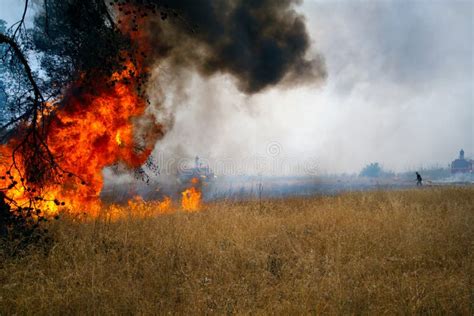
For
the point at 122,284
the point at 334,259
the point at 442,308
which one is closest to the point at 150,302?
the point at 122,284

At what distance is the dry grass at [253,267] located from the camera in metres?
3.80

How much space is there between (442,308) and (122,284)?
14.5 ft

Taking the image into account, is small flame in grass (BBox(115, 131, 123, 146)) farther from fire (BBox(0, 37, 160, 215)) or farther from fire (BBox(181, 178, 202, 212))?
fire (BBox(181, 178, 202, 212))

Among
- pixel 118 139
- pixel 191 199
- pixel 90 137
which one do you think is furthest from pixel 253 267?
Answer: pixel 191 199

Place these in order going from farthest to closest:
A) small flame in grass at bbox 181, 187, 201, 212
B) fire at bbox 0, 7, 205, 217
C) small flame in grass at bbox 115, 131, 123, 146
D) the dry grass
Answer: small flame in grass at bbox 181, 187, 201, 212 < small flame in grass at bbox 115, 131, 123, 146 < fire at bbox 0, 7, 205, 217 < the dry grass

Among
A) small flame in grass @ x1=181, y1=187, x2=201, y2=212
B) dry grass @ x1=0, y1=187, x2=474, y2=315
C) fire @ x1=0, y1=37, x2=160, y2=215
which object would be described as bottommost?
dry grass @ x1=0, y1=187, x2=474, y2=315

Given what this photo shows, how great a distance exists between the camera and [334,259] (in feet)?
18.2

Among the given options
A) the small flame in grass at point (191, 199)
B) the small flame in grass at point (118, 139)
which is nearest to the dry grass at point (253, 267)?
the small flame in grass at point (118, 139)

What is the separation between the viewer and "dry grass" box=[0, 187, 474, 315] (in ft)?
12.5

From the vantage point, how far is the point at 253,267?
208 inches

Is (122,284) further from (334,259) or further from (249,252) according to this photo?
(334,259)

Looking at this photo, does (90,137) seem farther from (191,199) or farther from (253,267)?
(253,267)

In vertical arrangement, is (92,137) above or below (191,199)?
above

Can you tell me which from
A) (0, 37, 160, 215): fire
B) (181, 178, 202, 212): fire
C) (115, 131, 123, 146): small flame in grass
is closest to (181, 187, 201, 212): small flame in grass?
(181, 178, 202, 212): fire
